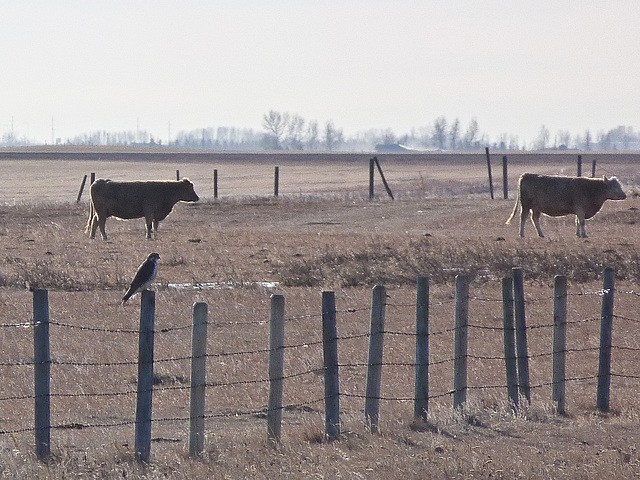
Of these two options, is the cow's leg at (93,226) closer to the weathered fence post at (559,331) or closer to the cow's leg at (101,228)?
the cow's leg at (101,228)

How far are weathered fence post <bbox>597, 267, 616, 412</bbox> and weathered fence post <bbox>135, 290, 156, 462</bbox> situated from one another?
4.31 meters

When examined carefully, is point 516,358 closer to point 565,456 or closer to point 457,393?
point 457,393

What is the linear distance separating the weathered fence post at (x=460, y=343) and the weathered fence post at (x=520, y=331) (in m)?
0.67

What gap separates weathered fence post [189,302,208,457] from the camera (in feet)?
A: 27.0

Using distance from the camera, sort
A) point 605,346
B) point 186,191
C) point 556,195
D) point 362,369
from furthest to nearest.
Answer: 1. point 186,191
2. point 556,195
3. point 362,369
4. point 605,346

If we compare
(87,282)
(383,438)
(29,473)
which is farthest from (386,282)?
(29,473)

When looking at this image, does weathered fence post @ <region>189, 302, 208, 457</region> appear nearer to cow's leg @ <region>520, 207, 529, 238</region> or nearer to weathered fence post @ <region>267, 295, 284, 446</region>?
weathered fence post @ <region>267, 295, 284, 446</region>

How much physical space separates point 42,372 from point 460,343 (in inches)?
145

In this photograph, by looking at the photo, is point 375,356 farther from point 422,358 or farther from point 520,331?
point 520,331

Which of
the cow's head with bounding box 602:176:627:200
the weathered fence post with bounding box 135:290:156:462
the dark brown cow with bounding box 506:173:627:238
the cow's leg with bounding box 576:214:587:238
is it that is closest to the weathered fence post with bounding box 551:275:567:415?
the weathered fence post with bounding box 135:290:156:462

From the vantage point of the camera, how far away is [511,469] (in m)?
7.58

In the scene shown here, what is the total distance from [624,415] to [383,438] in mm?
2490

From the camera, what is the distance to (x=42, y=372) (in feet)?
26.2

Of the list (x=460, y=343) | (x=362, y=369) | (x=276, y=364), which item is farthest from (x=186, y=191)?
(x=276, y=364)
